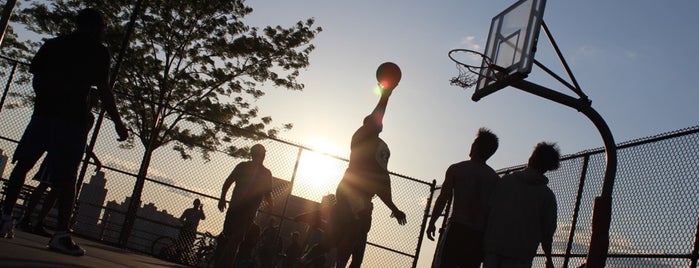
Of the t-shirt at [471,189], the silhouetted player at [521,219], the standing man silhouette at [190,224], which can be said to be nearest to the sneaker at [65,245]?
the t-shirt at [471,189]

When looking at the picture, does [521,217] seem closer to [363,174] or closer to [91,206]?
[363,174]

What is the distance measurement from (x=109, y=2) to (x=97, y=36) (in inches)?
715

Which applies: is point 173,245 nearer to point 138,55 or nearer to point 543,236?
point 543,236

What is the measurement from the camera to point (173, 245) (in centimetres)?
1220

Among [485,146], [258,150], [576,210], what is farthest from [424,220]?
[485,146]

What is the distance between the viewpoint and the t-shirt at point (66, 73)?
4824 millimetres

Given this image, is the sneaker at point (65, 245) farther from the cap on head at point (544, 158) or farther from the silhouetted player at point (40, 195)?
the cap on head at point (544, 158)

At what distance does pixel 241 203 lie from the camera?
7258 millimetres

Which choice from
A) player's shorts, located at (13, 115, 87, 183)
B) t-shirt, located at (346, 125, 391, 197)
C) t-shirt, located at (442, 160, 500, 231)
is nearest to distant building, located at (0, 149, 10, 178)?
player's shorts, located at (13, 115, 87, 183)

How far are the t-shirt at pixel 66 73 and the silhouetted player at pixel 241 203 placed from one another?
2.64m

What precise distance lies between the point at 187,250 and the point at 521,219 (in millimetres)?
8372

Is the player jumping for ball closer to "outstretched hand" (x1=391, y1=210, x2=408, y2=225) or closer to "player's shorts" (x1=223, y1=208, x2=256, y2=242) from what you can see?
"outstretched hand" (x1=391, y1=210, x2=408, y2=225)

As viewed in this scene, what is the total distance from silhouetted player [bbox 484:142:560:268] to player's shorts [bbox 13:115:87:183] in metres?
3.22

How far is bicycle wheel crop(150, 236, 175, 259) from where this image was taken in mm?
11664
